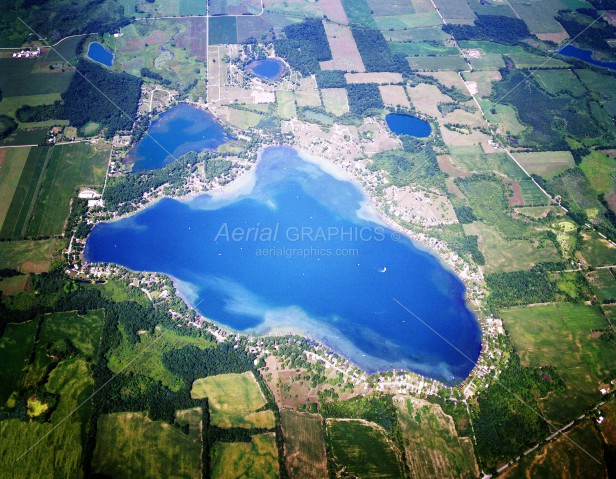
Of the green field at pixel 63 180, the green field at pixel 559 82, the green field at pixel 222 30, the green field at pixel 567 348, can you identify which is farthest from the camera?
the green field at pixel 222 30

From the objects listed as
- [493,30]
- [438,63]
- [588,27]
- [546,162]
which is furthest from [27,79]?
[588,27]

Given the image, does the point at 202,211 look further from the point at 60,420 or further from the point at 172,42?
the point at 172,42

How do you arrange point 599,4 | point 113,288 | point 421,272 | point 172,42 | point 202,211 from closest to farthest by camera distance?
point 113,288 → point 421,272 → point 202,211 → point 172,42 → point 599,4

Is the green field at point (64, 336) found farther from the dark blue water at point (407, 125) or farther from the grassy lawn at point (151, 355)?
the dark blue water at point (407, 125)

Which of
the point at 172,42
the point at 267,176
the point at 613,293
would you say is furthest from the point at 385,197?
the point at 172,42

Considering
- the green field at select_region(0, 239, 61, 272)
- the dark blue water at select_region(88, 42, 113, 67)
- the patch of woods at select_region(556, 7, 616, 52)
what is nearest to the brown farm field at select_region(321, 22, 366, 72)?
the dark blue water at select_region(88, 42, 113, 67)

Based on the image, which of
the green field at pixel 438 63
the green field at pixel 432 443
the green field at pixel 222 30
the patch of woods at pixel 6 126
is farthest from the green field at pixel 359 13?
the green field at pixel 432 443
